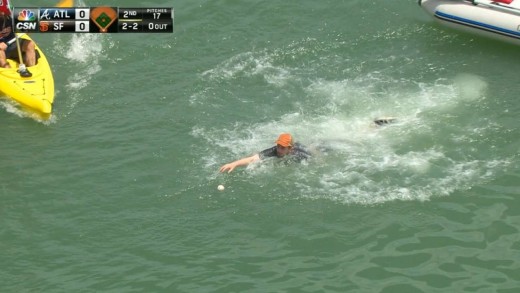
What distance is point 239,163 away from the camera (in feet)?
53.3

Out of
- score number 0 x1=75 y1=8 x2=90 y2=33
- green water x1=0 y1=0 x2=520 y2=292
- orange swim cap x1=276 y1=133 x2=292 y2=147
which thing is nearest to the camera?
green water x1=0 y1=0 x2=520 y2=292

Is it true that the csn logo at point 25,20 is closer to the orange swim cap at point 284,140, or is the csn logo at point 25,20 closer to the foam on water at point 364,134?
the foam on water at point 364,134

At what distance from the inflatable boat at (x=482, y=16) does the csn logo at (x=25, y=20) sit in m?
10.4

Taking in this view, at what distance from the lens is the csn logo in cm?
2045

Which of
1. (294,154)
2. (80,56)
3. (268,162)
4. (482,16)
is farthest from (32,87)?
(482,16)

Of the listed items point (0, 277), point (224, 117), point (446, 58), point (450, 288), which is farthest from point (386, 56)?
point (0, 277)

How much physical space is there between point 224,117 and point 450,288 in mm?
7161

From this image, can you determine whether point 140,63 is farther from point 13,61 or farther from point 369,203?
point 369,203

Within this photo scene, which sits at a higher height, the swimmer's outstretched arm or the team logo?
the team logo

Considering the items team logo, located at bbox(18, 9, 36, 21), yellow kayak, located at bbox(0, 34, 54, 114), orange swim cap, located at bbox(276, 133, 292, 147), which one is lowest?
orange swim cap, located at bbox(276, 133, 292, 147)

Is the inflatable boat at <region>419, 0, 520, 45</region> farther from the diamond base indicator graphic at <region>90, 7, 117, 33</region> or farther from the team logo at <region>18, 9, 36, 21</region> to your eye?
the team logo at <region>18, 9, 36, 21</region>

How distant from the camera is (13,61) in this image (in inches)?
794
